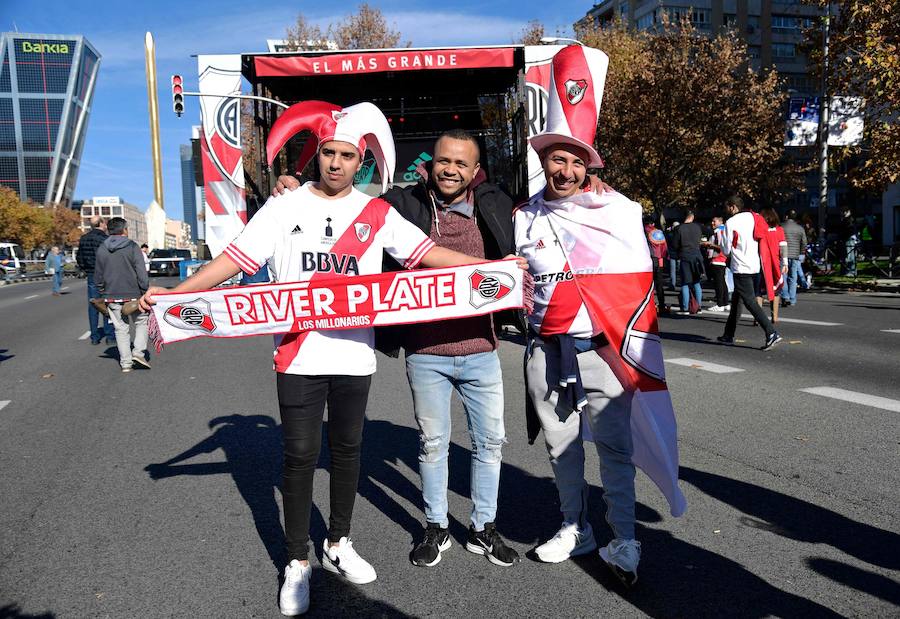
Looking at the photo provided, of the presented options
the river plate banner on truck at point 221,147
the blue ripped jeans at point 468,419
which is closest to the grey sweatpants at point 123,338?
the river plate banner on truck at point 221,147

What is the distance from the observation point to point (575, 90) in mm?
3523

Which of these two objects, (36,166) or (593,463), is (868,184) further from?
(36,166)

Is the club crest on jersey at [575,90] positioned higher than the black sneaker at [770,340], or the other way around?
the club crest on jersey at [575,90]

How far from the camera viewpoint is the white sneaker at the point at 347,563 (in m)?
3.48

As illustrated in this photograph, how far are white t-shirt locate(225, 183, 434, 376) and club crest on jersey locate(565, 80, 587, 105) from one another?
88cm

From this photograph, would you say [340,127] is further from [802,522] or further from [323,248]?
[802,522]

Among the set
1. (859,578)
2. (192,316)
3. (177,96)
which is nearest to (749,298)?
(859,578)

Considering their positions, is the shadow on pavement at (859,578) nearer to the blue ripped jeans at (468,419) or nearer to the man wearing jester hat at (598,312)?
the man wearing jester hat at (598,312)

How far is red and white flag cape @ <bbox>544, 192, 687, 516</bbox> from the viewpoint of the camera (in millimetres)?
3420

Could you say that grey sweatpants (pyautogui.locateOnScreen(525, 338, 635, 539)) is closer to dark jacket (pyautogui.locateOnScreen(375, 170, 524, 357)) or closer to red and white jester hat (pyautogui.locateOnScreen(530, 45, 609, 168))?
dark jacket (pyautogui.locateOnScreen(375, 170, 524, 357))

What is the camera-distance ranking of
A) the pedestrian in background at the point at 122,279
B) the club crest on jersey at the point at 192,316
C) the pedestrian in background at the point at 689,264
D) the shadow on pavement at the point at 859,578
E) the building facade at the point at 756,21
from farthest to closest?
1. the building facade at the point at 756,21
2. the pedestrian in background at the point at 689,264
3. the pedestrian in background at the point at 122,279
4. the club crest on jersey at the point at 192,316
5. the shadow on pavement at the point at 859,578

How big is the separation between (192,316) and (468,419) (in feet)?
4.34

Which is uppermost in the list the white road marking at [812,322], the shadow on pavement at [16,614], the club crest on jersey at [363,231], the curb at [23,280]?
the club crest on jersey at [363,231]

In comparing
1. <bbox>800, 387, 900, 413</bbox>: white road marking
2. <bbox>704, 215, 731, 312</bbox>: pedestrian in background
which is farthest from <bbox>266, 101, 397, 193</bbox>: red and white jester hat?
<bbox>704, 215, 731, 312</bbox>: pedestrian in background
